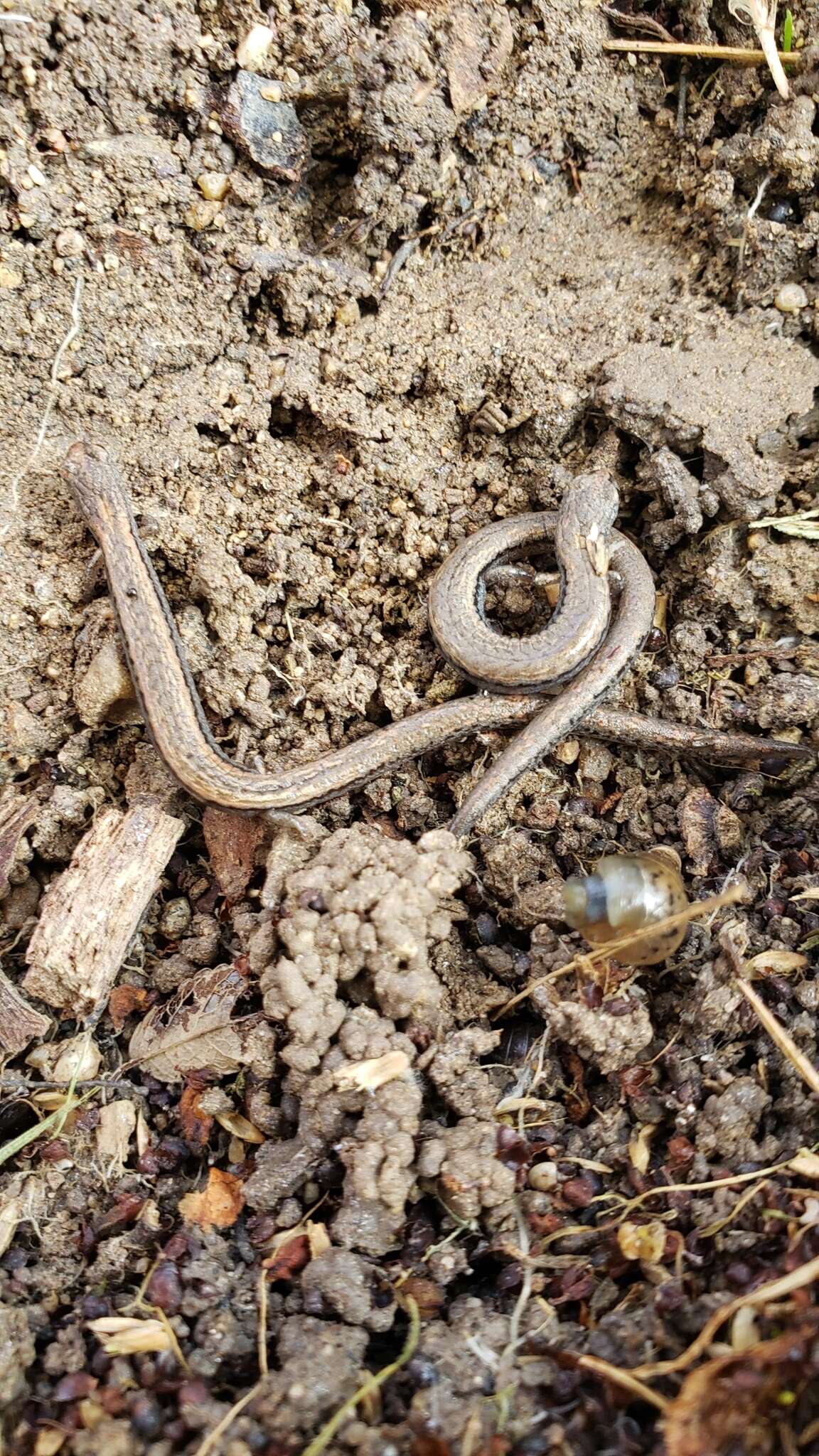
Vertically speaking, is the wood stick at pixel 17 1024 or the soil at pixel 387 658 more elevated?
the soil at pixel 387 658

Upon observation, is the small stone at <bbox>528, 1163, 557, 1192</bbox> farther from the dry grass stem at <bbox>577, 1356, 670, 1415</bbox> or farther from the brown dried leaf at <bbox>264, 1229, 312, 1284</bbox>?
the brown dried leaf at <bbox>264, 1229, 312, 1284</bbox>

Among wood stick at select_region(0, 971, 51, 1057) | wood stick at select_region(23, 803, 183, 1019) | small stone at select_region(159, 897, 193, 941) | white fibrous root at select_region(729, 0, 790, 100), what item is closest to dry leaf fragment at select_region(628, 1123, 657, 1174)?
small stone at select_region(159, 897, 193, 941)

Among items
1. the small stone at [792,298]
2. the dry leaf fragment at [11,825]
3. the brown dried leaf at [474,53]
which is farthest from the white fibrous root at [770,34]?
the dry leaf fragment at [11,825]

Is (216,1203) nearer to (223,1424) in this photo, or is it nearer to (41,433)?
(223,1424)

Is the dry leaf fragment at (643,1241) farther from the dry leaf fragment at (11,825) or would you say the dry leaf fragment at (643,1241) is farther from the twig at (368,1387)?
the dry leaf fragment at (11,825)

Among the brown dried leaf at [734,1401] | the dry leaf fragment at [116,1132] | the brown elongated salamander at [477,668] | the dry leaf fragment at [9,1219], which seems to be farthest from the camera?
the brown elongated salamander at [477,668]

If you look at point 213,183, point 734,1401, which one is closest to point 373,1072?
point 734,1401

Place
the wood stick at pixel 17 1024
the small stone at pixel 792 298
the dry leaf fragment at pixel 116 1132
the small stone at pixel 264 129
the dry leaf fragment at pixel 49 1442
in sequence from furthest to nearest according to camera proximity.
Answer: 1. the small stone at pixel 792 298
2. the small stone at pixel 264 129
3. the wood stick at pixel 17 1024
4. the dry leaf fragment at pixel 116 1132
5. the dry leaf fragment at pixel 49 1442
